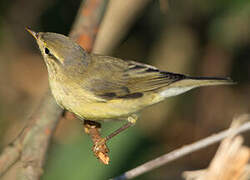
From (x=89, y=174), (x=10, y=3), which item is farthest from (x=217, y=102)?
(x=10, y=3)

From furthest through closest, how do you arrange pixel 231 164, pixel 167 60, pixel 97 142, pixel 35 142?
pixel 167 60
pixel 97 142
pixel 35 142
pixel 231 164

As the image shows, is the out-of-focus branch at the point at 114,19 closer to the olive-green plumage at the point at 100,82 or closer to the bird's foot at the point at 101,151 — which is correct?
the olive-green plumage at the point at 100,82

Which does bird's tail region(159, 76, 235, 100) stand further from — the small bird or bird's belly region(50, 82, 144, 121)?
bird's belly region(50, 82, 144, 121)

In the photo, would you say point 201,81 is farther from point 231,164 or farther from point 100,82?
point 231,164

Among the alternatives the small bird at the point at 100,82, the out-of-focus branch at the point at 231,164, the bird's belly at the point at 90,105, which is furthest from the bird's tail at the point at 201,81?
the out-of-focus branch at the point at 231,164

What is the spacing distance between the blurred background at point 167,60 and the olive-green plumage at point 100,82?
98 cm

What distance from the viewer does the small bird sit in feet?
12.5

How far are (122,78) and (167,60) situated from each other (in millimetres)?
2078

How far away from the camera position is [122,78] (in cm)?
434

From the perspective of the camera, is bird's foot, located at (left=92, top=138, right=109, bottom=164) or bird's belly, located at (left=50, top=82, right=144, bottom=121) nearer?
bird's foot, located at (left=92, top=138, right=109, bottom=164)

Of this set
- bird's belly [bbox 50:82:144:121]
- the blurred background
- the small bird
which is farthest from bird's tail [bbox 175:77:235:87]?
the blurred background

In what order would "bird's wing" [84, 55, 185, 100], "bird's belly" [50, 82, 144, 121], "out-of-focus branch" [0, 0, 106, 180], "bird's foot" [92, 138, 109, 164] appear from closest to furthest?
1. "out-of-focus branch" [0, 0, 106, 180]
2. "bird's foot" [92, 138, 109, 164]
3. "bird's belly" [50, 82, 144, 121]
4. "bird's wing" [84, 55, 185, 100]

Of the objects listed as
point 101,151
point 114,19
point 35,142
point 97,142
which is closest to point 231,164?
point 101,151

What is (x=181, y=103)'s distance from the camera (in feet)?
→ 21.8
